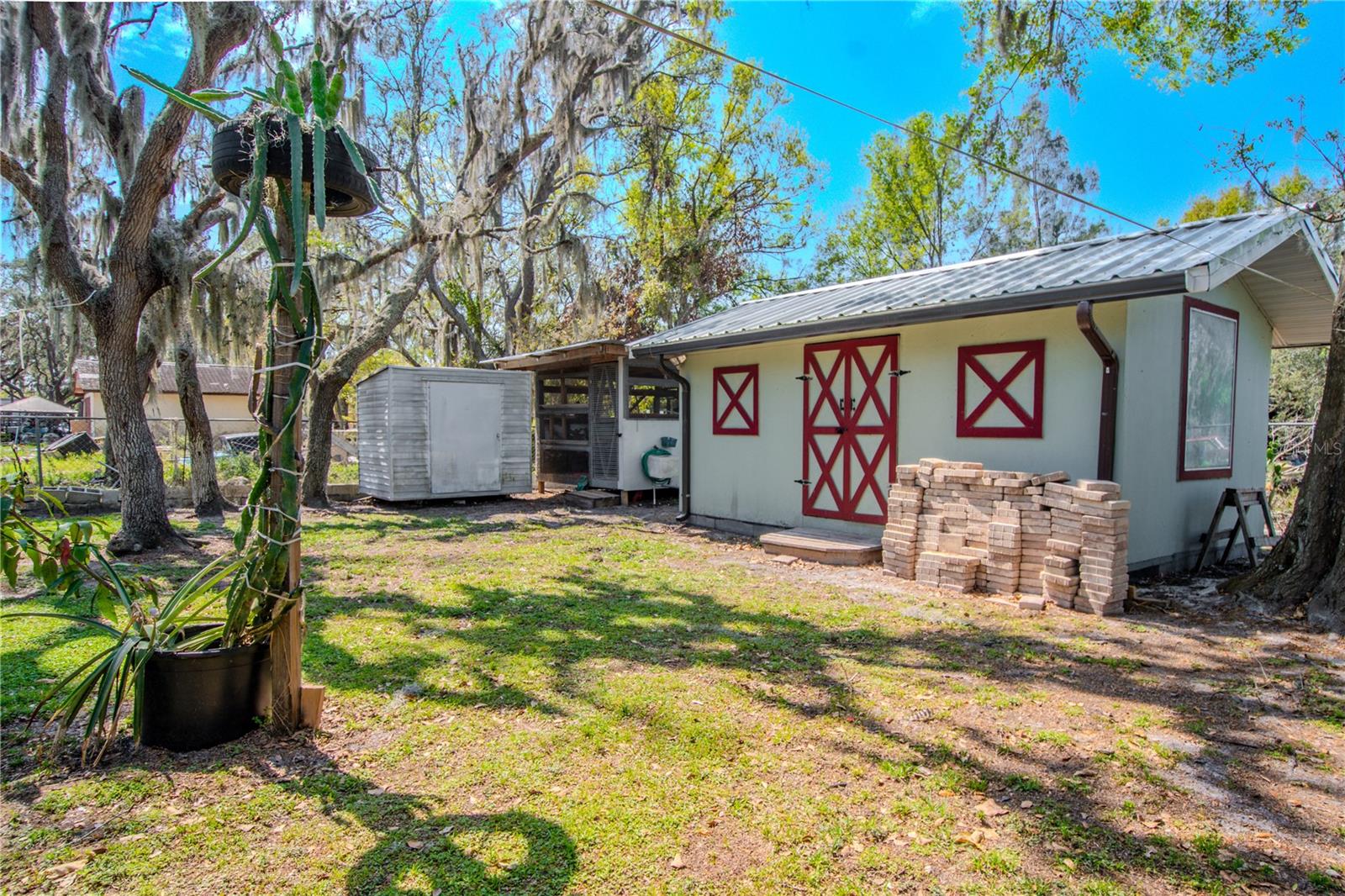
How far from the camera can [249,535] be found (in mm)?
2865

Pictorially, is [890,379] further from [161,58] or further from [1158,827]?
[161,58]

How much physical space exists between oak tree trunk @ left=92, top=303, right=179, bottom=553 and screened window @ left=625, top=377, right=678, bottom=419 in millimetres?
6247

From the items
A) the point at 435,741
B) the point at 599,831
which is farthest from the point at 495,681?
the point at 599,831

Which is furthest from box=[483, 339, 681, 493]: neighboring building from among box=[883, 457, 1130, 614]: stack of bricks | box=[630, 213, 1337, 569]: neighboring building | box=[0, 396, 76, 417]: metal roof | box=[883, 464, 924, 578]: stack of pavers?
box=[0, 396, 76, 417]: metal roof

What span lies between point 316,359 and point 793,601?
12.3 feet

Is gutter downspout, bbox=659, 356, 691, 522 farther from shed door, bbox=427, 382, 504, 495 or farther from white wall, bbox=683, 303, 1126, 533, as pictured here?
shed door, bbox=427, 382, 504, 495

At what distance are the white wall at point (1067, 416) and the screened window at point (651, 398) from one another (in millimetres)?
2913

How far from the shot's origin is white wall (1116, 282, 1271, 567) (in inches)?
221

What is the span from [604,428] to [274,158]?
918 centimetres

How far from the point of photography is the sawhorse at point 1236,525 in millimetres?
6398

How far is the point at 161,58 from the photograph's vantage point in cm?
799

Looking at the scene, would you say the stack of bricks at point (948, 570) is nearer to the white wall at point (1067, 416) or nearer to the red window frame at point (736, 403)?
the white wall at point (1067, 416)

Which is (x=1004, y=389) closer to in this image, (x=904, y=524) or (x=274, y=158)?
(x=904, y=524)

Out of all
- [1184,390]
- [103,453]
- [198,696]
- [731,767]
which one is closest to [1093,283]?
[1184,390]
